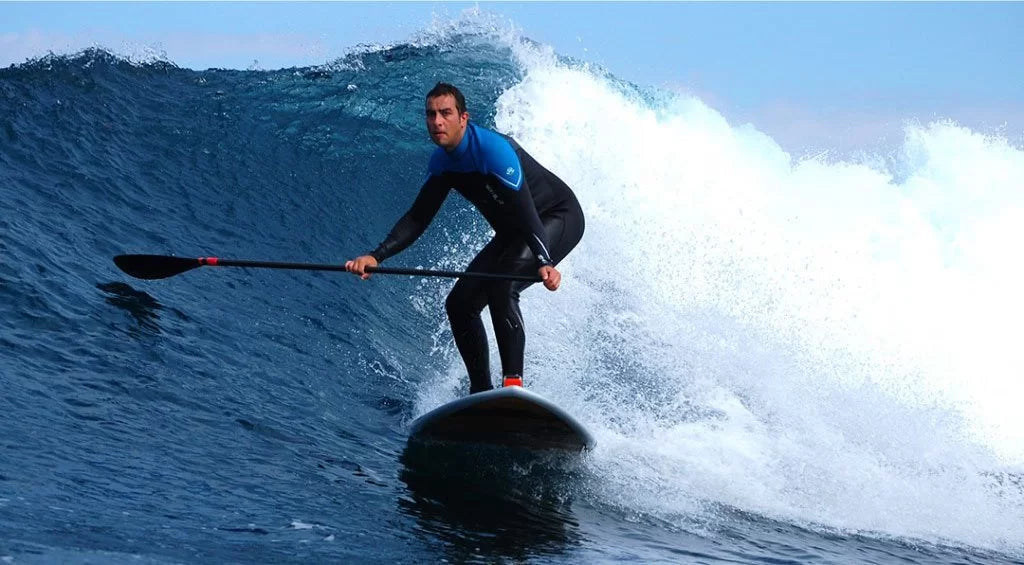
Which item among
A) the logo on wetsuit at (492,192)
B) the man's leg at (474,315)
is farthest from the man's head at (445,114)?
the man's leg at (474,315)

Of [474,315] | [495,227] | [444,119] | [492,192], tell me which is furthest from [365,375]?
[444,119]

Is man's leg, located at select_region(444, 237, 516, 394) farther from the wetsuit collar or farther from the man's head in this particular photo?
the man's head

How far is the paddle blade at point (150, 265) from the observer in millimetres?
5988

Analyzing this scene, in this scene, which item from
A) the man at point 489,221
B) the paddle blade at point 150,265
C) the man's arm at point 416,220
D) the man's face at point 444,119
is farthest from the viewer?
the paddle blade at point 150,265

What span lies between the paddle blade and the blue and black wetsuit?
4.56ft

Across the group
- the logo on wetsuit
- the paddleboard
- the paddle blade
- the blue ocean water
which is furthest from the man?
the paddle blade

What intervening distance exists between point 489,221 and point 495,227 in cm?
8

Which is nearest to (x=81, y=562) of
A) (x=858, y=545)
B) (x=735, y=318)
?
(x=858, y=545)

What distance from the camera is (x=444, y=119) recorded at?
4.95 m

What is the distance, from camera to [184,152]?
10.6 meters

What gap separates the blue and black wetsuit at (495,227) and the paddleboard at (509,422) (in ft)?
0.63

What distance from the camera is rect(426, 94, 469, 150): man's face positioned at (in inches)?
194

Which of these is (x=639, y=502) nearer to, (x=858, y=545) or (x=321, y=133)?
(x=858, y=545)

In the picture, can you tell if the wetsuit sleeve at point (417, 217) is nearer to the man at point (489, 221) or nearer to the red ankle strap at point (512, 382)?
the man at point (489, 221)
